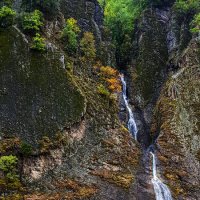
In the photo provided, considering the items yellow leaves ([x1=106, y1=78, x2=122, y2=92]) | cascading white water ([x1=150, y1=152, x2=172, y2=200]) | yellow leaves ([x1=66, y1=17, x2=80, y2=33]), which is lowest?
cascading white water ([x1=150, y1=152, x2=172, y2=200])

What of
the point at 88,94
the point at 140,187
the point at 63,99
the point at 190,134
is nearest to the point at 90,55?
the point at 88,94

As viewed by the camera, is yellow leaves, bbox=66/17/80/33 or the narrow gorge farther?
yellow leaves, bbox=66/17/80/33

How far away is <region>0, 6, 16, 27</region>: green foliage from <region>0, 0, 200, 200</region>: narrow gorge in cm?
14

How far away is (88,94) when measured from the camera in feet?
143

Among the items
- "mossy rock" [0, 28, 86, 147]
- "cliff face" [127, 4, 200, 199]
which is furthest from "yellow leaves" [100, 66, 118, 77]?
"mossy rock" [0, 28, 86, 147]

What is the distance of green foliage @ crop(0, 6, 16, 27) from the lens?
39.5 metres

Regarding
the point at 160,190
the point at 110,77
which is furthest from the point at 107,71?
the point at 160,190

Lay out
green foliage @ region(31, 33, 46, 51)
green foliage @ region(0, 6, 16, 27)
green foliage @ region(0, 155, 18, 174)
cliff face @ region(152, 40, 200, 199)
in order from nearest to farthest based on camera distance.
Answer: green foliage @ region(0, 155, 18, 174), green foliage @ region(0, 6, 16, 27), cliff face @ region(152, 40, 200, 199), green foliage @ region(31, 33, 46, 51)

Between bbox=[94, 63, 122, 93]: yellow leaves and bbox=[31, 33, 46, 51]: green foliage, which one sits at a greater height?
bbox=[31, 33, 46, 51]: green foliage

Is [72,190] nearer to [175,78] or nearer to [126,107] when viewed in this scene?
[126,107]

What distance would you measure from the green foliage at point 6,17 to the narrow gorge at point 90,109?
5.6 inches

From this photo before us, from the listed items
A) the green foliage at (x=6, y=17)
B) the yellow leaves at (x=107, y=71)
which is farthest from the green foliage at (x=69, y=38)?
the green foliage at (x=6, y=17)

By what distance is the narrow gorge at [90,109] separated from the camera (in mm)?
35750

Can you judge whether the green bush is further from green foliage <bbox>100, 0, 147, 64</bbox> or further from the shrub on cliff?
green foliage <bbox>100, 0, 147, 64</bbox>
